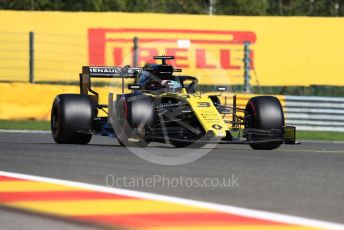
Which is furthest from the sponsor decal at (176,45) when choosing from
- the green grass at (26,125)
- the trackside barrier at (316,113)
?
the trackside barrier at (316,113)

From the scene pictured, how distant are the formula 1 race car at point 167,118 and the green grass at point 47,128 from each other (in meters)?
5.19

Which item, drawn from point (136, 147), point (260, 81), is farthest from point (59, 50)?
point (136, 147)

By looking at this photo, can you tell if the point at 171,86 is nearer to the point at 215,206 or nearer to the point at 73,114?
the point at 73,114

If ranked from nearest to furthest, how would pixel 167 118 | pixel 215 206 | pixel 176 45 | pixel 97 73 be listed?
1. pixel 215 206
2. pixel 167 118
3. pixel 97 73
4. pixel 176 45

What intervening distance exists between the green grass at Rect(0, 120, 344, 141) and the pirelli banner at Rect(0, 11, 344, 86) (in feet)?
8.21

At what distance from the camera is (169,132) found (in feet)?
39.2

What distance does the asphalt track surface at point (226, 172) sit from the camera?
675 centimetres

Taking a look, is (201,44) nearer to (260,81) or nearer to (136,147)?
(260,81)

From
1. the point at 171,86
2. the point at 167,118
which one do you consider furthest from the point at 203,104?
the point at 171,86

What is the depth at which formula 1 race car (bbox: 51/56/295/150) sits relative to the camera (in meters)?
11.8

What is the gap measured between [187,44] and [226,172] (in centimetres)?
1438

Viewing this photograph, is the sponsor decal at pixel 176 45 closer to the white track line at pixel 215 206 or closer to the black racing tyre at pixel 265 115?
the black racing tyre at pixel 265 115

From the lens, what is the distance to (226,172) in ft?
29.9

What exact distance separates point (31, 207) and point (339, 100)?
12.7 m
